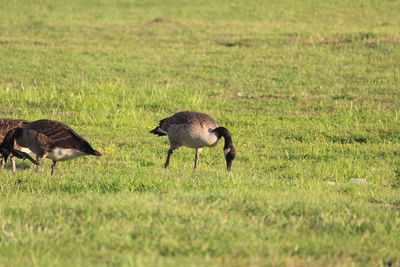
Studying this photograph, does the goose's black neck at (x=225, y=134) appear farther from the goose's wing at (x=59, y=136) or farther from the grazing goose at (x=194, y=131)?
the goose's wing at (x=59, y=136)

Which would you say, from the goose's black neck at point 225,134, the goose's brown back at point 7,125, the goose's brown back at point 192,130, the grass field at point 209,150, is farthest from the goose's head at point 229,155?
the goose's brown back at point 7,125

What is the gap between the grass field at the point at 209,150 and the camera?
6.05 meters

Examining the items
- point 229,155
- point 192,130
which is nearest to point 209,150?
point 192,130

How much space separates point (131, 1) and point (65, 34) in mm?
12517

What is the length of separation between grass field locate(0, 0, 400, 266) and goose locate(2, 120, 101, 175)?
390 millimetres

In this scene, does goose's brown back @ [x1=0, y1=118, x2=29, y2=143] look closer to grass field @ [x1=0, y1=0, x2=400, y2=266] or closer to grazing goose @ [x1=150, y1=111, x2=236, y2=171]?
grass field @ [x1=0, y1=0, x2=400, y2=266]

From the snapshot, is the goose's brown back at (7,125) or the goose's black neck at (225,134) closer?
the goose's black neck at (225,134)

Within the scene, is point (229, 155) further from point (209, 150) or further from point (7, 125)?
point (7, 125)

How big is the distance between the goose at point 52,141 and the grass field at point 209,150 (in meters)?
0.39

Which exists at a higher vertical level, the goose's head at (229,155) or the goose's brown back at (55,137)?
the goose's brown back at (55,137)

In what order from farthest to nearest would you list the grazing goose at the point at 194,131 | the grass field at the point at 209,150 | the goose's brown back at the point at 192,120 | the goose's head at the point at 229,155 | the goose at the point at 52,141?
the goose's brown back at the point at 192,120
the grazing goose at the point at 194,131
the goose's head at the point at 229,155
the goose at the point at 52,141
the grass field at the point at 209,150

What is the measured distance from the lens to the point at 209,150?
12.8 m

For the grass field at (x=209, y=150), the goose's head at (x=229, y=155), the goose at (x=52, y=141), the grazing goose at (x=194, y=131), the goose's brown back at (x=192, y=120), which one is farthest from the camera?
the goose's brown back at (x=192, y=120)

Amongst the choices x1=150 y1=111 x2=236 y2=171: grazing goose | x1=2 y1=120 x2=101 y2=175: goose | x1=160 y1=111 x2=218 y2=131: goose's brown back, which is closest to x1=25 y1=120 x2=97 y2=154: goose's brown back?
x1=2 y1=120 x2=101 y2=175: goose
